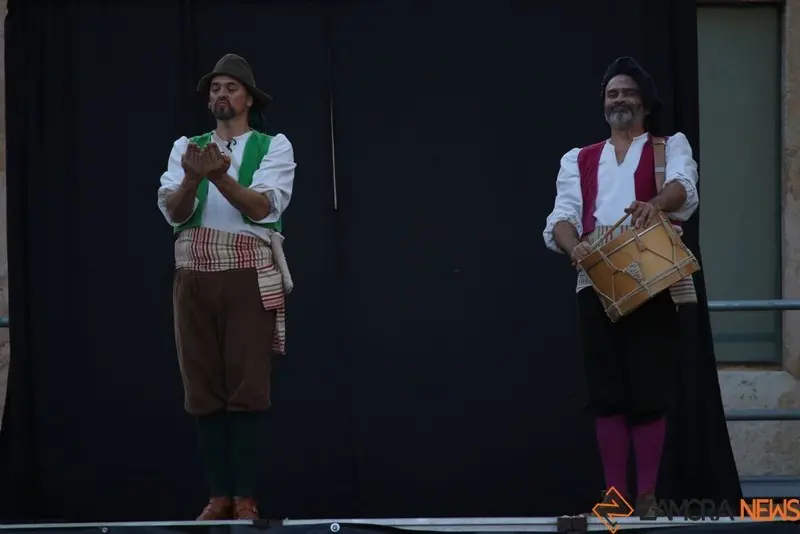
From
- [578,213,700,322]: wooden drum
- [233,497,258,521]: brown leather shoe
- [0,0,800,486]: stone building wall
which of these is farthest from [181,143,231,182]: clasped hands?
[0,0,800,486]: stone building wall

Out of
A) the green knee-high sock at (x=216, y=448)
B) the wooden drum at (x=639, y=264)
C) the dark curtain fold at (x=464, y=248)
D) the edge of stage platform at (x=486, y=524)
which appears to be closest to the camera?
the edge of stage platform at (x=486, y=524)

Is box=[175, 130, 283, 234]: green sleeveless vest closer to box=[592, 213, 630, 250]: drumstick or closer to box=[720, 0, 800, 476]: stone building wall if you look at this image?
box=[592, 213, 630, 250]: drumstick

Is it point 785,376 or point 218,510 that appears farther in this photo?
point 785,376

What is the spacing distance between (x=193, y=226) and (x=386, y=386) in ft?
3.97

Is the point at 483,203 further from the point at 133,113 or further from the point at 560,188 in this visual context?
the point at 133,113

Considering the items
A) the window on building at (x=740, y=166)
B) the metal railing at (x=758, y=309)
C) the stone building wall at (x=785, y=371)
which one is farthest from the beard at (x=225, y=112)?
the window on building at (x=740, y=166)

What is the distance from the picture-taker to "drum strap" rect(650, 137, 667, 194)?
420 cm

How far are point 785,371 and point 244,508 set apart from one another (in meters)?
2.57

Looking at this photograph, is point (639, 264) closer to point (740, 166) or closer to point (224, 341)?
point (224, 341)

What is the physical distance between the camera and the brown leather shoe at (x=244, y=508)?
4039 millimetres

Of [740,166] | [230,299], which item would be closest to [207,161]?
[230,299]

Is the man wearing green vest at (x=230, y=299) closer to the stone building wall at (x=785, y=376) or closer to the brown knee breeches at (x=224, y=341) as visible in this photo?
the brown knee breeches at (x=224, y=341)

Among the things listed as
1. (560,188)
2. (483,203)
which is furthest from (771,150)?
(560,188)

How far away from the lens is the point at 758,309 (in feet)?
16.8
